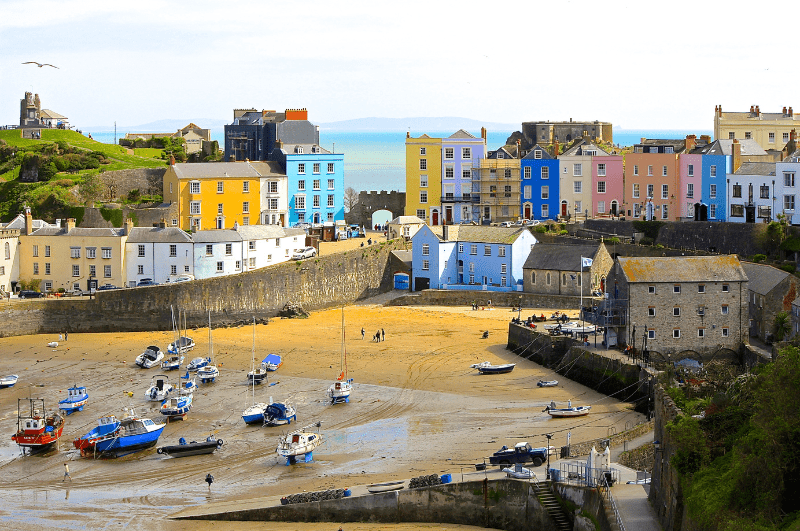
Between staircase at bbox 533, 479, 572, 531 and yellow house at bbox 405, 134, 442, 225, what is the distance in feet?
142

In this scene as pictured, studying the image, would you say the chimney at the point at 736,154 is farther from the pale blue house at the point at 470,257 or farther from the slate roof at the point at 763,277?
the slate roof at the point at 763,277

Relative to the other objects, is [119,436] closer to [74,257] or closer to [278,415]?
[278,415]

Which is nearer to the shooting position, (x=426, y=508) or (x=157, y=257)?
(x=426, y=508)

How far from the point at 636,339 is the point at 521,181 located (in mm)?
28960

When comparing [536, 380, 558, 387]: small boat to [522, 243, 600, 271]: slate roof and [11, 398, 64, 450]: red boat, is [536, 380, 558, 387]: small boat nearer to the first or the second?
[522, 243, 600, 271]: slate roof

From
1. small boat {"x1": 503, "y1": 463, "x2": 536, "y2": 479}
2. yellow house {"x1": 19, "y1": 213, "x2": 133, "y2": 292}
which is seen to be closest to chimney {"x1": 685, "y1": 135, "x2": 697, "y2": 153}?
yellow house {"x1": 19, "y1": 213, "x2": 133, "y2": 292}

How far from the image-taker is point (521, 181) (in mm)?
67875

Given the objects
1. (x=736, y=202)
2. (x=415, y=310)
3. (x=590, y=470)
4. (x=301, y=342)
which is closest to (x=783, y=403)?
(x=590, y=470)

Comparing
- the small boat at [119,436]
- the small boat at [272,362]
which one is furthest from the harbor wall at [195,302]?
the small boat at [119,436]

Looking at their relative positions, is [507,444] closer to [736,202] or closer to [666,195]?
[736,202]

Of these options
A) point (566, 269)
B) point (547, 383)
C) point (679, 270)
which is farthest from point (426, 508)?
point (566, 269)

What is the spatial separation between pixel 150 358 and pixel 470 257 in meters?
19.5

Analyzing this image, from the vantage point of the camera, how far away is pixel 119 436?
108 ft

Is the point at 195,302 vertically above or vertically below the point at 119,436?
above
